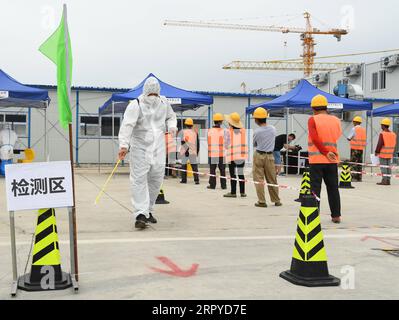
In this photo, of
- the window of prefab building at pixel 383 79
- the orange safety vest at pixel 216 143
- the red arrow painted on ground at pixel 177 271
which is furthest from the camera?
the window of prefab building at pixel 383 79

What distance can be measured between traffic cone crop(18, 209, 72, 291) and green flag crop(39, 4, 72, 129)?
3.19ft

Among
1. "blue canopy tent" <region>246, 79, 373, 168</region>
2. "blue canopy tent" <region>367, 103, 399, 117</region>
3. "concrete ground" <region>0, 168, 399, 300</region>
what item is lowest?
→ "concrete ground" <region>0, 168, 399, 300</region>

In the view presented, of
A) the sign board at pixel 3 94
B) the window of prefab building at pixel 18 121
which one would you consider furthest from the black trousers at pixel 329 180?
the window of prefab building at pixel 18 121

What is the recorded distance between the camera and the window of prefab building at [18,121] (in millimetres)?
23875

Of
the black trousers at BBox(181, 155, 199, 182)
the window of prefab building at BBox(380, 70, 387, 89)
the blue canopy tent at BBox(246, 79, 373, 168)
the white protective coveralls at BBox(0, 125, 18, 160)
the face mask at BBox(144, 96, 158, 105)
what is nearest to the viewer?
the face mask at BBox(144, 96, 158, 105)

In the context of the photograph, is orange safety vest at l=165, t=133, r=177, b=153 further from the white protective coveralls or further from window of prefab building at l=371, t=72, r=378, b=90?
window of prefab building at l=371, t=72, r=378, b=90

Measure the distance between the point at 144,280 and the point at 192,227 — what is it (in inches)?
114

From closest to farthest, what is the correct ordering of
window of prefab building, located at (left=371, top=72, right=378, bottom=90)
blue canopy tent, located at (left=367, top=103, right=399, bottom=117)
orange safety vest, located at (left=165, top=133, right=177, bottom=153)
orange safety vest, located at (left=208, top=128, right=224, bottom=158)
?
orange safety vest, located at (left=208, top=128, right=224, bottom=158), orange safety vest, located at (left=165, top=133, right=177, bottom=153), blue canopy tent, located at (left=367, top=103, right=399, bottom=117), window of prefab building, located at (left=371, top=72, right=378, bottom=90)

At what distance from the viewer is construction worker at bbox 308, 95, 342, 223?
303 inches

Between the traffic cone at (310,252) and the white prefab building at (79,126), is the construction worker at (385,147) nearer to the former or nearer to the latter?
the white prefab building at (79,126)

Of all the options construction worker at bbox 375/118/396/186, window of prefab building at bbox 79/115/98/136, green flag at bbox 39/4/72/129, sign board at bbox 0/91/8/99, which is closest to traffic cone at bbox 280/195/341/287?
green flag at bbox 39/4/72/129

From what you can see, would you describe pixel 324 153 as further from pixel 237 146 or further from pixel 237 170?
pixel 237 170

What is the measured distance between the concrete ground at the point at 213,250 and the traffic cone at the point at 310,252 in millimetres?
147
